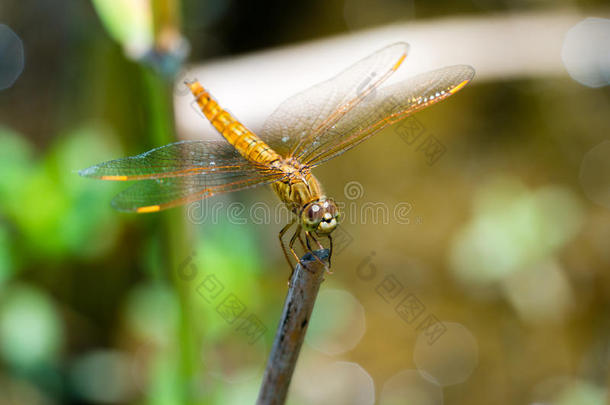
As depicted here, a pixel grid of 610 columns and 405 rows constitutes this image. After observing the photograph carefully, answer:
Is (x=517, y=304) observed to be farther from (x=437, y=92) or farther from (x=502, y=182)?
(x=437, y=92)

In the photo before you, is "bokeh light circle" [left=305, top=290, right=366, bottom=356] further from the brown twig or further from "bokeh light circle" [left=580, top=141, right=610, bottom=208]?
"bokeh light circle" [left=580, top=141, right=610, bottom=208]

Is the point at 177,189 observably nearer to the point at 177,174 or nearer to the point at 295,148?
the point at 177,174

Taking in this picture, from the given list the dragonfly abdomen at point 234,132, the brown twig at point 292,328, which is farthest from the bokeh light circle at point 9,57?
the brown twig at point 292,328

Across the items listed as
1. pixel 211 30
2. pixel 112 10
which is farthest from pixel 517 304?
pixel 211 30

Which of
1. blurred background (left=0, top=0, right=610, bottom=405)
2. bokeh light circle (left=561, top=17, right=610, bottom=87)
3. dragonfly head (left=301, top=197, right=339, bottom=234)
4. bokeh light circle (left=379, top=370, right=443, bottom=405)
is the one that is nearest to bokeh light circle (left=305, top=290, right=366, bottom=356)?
blurred background (left=0, top=0, right=610, bottom=405)

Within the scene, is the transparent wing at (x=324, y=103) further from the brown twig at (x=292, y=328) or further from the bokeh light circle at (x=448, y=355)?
the bokeh light circle at (x=448, y=355)

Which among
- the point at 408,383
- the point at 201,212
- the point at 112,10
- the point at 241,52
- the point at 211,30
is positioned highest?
the point at 211,30
